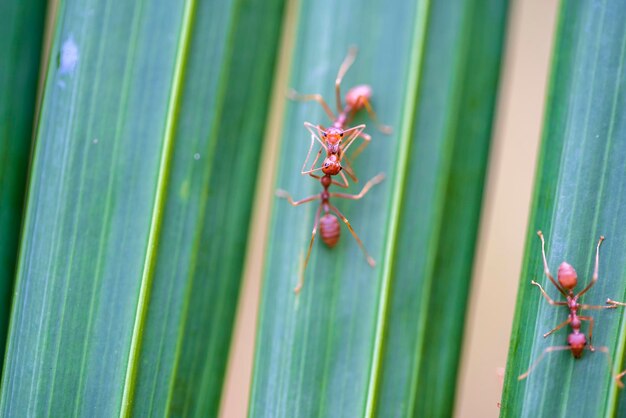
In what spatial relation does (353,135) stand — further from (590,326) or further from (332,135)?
(590,326)

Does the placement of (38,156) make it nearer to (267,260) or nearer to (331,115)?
(267,260)

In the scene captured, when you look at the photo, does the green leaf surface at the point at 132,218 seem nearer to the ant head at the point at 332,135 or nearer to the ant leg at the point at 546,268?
the ant head at the point at 332,135

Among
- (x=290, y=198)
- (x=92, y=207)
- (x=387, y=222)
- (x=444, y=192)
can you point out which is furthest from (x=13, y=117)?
(x=444, y=192)

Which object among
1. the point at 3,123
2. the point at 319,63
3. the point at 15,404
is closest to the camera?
the point at 15,404

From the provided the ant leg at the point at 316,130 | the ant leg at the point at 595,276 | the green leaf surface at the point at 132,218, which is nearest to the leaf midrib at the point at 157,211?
the green leaf surface at the point at 132,218

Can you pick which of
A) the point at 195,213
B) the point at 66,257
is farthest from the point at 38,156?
the point at 195,213

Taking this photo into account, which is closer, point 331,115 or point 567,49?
point 567,49
